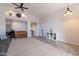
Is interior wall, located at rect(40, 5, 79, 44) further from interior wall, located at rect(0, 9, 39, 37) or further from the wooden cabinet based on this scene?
the wooden cabinet

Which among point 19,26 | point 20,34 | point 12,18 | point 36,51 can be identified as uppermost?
point 12,18

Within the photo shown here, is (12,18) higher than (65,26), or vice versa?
(12,18)

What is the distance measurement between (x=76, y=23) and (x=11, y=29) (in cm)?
550

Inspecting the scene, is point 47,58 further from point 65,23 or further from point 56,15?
point 56,15

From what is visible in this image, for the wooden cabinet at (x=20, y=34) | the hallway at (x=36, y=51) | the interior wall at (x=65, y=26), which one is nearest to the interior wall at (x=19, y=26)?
the wooden cabinet at (x=20, y=34)

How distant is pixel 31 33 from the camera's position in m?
8.99

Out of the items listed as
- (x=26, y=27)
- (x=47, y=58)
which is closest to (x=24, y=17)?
(x=26, y=27)

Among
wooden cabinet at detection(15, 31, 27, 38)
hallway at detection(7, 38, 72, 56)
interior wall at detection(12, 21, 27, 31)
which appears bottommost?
hallway at detection(7, 38, 72, 56)

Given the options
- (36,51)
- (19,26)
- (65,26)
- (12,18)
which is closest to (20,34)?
(19,26)

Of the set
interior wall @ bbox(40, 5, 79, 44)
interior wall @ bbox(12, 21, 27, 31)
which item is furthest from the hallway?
interior wall @ bbox(12, 21, 27, 31)

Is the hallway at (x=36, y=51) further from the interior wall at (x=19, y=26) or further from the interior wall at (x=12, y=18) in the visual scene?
the interior wall at (x=19, y=26)

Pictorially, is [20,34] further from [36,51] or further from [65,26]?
[36,51]

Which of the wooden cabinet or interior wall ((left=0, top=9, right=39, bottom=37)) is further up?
interior wall ((left=0, top=9, right=39, bottom=37))

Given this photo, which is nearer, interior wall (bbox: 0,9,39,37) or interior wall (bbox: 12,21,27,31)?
interior wall (bbox: 0,9,39,37)
